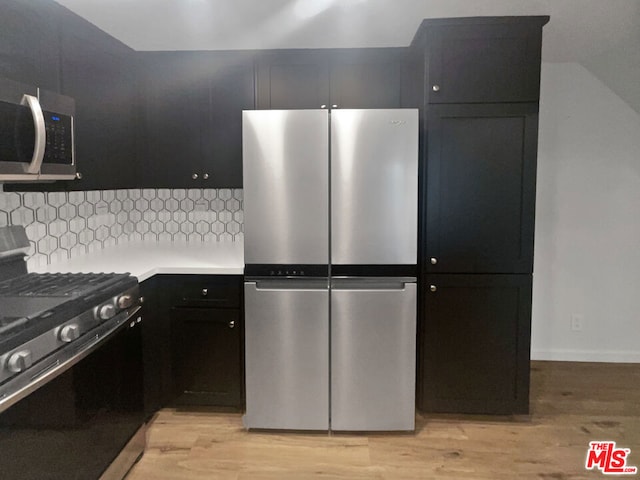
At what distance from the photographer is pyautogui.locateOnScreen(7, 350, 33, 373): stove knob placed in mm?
1450

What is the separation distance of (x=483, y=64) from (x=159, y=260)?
7.03 feet

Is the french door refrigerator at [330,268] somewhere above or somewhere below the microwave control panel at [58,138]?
below

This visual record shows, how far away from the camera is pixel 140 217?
3.51m

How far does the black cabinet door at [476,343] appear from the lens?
8.84 ft

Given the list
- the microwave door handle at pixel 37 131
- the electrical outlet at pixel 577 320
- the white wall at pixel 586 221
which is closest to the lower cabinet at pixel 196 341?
the microwave door handle at pixel 37 131

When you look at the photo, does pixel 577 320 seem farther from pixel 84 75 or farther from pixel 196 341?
pixel 84 75

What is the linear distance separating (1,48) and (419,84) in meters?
2.01

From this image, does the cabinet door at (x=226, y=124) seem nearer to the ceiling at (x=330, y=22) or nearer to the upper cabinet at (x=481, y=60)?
the ceiling at (x=330, y=22)

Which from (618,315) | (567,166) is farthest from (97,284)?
(618,315)

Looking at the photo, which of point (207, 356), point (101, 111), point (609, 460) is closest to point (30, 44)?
point (101, 111)

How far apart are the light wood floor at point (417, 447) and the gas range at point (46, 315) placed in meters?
0.84

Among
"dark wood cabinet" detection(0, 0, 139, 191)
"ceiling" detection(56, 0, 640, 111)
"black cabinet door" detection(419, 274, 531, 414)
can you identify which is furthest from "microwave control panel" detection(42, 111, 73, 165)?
"black cabinet door" detection(419, 274, 531, 414)

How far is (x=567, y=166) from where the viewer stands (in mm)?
3549

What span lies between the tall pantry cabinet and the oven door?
5.07ft
